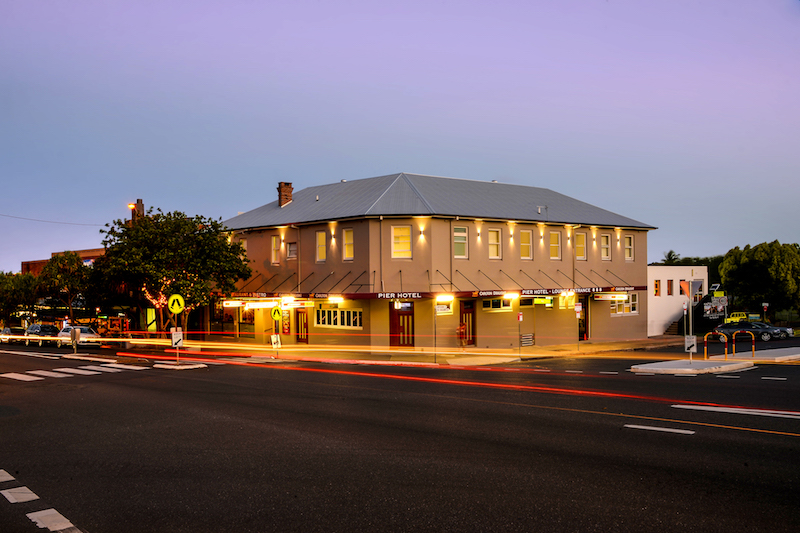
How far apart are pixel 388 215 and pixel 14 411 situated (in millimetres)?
20502

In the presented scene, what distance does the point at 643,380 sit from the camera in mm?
18562

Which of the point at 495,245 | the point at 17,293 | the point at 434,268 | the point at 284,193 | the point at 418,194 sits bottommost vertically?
the point at 17,293

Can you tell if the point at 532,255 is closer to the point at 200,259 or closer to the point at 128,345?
the point at 200,259

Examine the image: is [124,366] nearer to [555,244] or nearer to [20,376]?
[20,376]

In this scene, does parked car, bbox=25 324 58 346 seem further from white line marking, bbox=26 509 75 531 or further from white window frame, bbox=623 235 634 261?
white window frame, bbox=623 235 634 261

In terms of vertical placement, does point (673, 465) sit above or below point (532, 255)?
below

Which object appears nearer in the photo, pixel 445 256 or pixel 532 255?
pixel 445 256

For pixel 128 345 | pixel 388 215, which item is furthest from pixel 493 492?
pixel 128 345

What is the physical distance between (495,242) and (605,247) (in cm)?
1029

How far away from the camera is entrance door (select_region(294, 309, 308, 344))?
36250mm

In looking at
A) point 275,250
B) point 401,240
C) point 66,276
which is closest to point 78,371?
point 275,250

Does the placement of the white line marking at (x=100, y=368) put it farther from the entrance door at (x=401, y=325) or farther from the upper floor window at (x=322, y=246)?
the entrance door at (x=401, y=325)

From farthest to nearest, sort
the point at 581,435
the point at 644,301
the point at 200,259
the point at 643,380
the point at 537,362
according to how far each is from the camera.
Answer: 1. the point at 644,301
2. the point at 200,259
3. the point at 537,362
4. the point at 643,380
5. the point at 581,435

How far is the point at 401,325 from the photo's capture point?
32812mm
